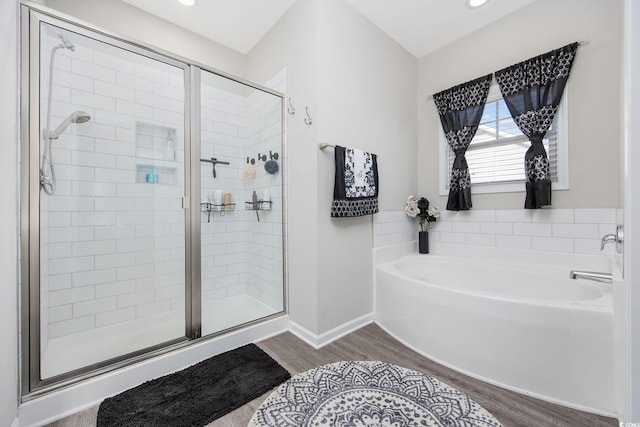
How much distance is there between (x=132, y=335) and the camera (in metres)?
1.85

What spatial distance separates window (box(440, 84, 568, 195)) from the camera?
2008 mm

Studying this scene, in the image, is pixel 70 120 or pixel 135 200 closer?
pixel 70 120

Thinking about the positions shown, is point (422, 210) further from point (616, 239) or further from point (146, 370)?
point (146, 370)

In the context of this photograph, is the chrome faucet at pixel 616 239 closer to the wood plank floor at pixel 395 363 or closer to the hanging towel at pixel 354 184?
the wood plank floor at pixel 395 363

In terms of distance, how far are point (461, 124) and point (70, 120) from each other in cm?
325

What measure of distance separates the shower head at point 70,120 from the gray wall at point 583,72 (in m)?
3.39

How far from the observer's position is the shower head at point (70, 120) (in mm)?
1567

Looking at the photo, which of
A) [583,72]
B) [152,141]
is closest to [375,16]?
[583,72]

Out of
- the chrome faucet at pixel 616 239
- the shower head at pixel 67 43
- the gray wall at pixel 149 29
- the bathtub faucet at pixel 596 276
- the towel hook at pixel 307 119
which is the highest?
the gray wall at pixel 149 29

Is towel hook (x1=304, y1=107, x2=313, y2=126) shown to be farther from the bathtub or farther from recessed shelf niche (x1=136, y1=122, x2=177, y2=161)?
the bathtub

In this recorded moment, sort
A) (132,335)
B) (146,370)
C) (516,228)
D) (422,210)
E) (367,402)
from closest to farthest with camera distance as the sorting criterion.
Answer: (367,402), (146,370), (132,335), (516,228), (422,210)

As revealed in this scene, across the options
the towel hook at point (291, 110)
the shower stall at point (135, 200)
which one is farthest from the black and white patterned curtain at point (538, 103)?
the shower stall at point (135, 200)

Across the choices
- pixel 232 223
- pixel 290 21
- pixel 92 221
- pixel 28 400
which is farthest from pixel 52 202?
pixel 290 21

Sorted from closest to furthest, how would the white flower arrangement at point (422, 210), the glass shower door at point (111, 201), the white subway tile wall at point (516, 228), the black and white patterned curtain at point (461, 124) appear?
1. the glass shower door at point (111, 201)
2. the white subway tile wall at point (516, 228)
3. the black and white patterned curtain at point (461, 124)
4. the white flower arrangement at point (422, 210)
